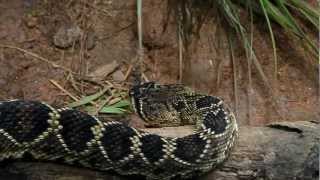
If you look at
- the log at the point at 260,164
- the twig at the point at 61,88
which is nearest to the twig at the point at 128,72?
the twig at the point at 61,88

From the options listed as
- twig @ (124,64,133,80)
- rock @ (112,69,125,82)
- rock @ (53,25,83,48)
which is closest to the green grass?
twig @ (124,64,133,80)

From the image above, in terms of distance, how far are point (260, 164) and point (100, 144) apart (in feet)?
3.51

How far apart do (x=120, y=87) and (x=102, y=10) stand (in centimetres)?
72

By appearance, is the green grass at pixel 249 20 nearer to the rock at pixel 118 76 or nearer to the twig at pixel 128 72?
the twig at pixel 128 72

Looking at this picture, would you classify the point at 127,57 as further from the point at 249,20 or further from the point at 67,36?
the point at 249,20

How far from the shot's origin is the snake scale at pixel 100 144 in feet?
15.2

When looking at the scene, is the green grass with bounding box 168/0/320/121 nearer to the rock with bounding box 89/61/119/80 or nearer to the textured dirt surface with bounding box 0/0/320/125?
the textured dirt surface with bounding box 0/0/320/125

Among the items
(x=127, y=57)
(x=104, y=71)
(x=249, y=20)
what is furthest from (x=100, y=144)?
(x=249, y=20)

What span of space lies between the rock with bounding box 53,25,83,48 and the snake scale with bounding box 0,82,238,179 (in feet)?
4.26

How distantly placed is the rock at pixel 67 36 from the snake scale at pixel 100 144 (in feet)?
4.26

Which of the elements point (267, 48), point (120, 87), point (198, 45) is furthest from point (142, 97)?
point (267, 48)

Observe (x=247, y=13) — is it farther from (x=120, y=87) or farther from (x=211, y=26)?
(x=120, y=87)

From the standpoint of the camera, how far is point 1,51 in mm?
5859

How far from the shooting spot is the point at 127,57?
6.04m
